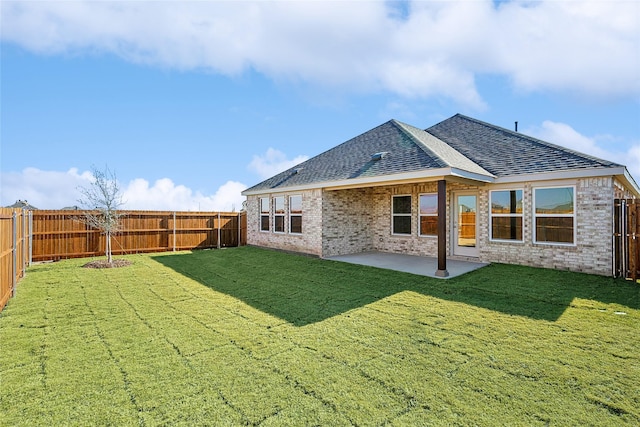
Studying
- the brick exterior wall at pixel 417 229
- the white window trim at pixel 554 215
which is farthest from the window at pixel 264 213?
the white window trim at pixel 554 215

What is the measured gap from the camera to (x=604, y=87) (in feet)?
37.3

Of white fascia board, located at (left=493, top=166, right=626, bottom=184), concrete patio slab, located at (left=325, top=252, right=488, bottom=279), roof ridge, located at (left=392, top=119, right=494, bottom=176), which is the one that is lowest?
concrete patio slab, located at (left=325, top=252, right=488, bottom=279)

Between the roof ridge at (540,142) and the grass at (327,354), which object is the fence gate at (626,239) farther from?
the roof ridge at (540,142)

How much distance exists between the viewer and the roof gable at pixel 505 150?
888 cm

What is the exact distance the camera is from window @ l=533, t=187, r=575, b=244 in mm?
8609

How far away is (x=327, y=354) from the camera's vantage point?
4.07 metres

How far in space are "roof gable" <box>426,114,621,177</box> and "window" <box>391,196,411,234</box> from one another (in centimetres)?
287

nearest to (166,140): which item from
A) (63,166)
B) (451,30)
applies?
(63,166)

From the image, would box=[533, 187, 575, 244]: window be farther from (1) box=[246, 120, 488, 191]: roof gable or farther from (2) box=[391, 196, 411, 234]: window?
(2) box=[391, 196, 411, 234]: window

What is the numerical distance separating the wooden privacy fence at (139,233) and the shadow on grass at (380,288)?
5.09 meters

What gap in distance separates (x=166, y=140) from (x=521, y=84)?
16097mm

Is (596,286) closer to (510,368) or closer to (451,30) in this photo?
(510,368)

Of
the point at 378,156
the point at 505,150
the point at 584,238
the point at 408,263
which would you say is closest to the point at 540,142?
the point at 505,150

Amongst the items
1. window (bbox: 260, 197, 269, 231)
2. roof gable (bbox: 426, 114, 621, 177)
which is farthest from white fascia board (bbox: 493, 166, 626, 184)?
window (bbox: 260, 197, 269, 231)
